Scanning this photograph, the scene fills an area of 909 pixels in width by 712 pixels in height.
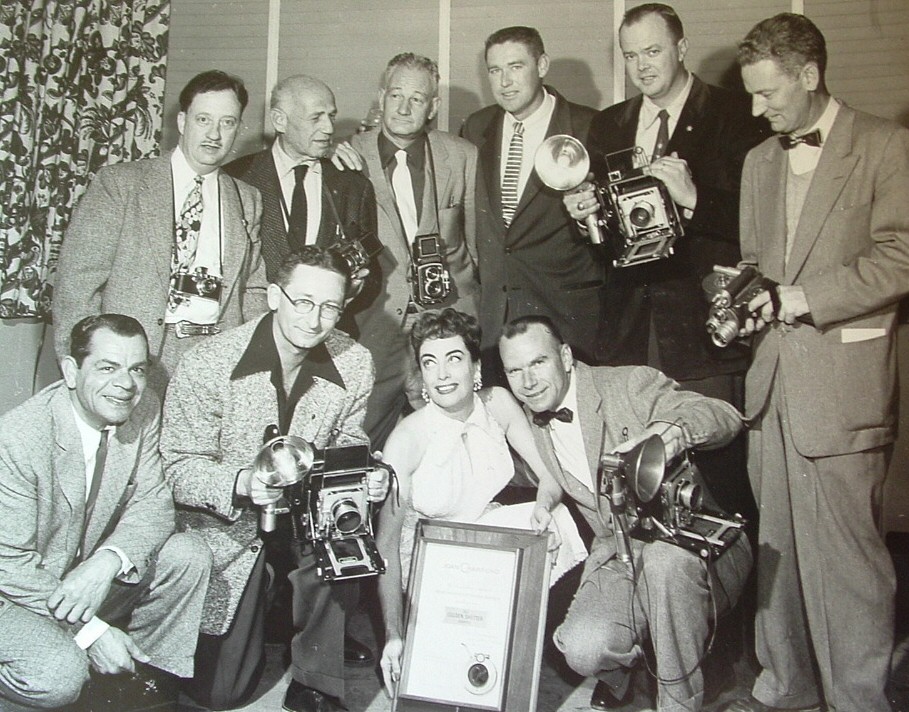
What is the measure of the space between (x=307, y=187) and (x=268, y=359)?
0.67 metres

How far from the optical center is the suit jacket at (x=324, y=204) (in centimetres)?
309


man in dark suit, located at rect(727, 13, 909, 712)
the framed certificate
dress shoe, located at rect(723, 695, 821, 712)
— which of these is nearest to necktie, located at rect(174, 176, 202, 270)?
the framed certificate

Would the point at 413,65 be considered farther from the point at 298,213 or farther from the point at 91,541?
the point at 91,541

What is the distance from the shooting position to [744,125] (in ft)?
9.61

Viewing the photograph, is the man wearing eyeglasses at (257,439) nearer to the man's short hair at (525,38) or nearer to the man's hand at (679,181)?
the man's short hair at (525,38)

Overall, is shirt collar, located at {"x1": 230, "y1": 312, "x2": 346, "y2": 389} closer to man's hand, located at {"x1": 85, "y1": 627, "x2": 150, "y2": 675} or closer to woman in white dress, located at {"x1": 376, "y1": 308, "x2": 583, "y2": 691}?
woman in white dress, located at {"x1": 376, "y1": 308, "x2": 583, "y2": 691}

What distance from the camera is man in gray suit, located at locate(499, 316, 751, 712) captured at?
8.44ft

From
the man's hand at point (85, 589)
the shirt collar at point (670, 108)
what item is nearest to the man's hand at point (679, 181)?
the shirt collar at point (670, 108)

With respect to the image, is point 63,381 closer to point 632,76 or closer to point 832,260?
point 632,76

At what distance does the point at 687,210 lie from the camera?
2.93 meters

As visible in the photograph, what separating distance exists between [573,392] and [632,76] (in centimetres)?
113

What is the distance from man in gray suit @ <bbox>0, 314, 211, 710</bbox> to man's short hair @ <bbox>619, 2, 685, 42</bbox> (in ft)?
6.48

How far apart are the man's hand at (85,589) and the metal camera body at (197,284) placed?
2.98ft

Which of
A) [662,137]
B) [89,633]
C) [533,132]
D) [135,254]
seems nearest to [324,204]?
[135,254]
